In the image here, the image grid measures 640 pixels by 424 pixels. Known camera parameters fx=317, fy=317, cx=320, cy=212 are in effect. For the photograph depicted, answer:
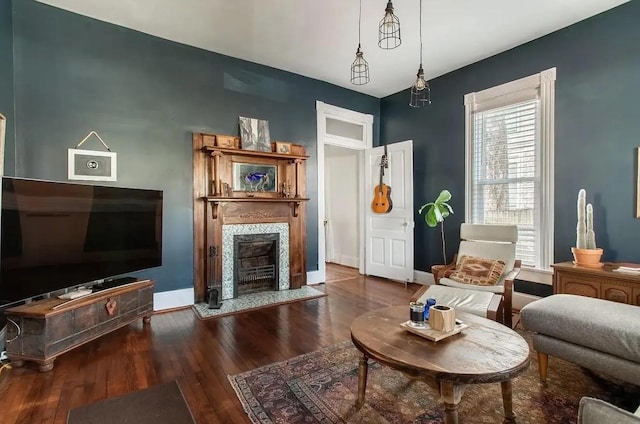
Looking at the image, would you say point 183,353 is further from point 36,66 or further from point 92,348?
point 36,66

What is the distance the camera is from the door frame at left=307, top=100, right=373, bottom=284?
4773 millimetres

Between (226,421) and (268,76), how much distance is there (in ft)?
13.1

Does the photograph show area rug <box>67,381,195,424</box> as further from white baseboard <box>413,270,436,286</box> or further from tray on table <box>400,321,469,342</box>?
white baseboard <box>413,270,436,286</box>

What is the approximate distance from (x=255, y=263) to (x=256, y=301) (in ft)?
1.98

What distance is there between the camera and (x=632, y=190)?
2.92 m

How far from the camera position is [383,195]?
16.6ft

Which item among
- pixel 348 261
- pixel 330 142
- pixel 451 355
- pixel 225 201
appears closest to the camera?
pixel 451 355

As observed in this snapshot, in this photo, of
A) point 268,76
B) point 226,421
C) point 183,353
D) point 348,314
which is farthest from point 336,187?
point 226,421

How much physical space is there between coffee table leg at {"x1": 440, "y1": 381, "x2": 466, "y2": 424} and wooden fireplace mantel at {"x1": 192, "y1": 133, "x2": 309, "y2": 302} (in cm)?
305

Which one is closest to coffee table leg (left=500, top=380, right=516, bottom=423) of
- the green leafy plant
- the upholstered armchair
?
the upholstered armchair

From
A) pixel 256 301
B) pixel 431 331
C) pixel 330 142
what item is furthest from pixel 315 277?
pixel 431 331

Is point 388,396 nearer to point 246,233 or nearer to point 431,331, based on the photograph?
point 431,331

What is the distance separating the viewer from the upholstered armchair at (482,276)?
2568mm

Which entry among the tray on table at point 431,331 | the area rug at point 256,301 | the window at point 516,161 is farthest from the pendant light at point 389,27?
the area rug at point 256,301
